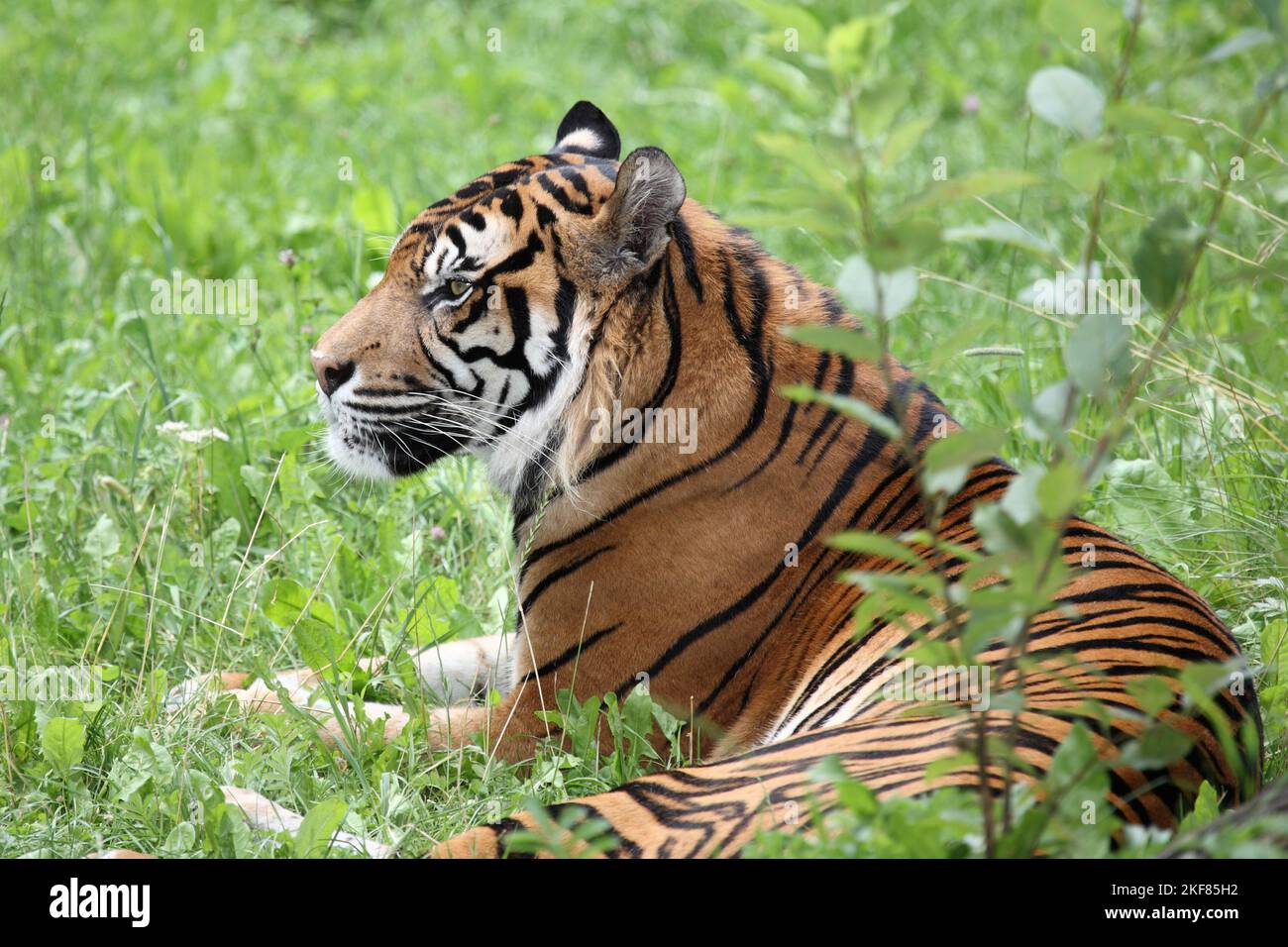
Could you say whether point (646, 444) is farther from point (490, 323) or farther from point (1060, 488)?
point (1060, 488)

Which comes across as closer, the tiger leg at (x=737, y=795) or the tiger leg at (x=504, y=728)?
the tiger leg at (x=737, y=795)

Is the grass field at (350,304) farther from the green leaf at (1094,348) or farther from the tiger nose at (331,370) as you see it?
the tiger nose at (331,370)

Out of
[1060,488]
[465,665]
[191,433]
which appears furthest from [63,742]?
[1060,488]

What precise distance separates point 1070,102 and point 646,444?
4.91ft

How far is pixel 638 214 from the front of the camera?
10.2 ft

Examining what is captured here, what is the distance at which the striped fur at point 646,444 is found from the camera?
3105 millimetres

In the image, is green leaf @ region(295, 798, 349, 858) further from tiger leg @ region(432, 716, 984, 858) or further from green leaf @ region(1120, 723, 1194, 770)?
green leaf @ region(1120, 723, 1194, 770)

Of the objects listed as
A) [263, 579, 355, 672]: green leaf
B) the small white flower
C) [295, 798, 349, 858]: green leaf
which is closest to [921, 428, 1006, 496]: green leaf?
[295, 798, 349, 858]: green leaf

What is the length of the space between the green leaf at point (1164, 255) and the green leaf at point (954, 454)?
28cm

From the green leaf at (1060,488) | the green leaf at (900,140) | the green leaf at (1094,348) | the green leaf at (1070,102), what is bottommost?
the green leaf at (1060,488)

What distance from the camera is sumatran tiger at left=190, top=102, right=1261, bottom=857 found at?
3.11 meters

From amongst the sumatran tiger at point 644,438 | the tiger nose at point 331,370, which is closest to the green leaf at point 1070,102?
the sumatran tiger at point 644,438
